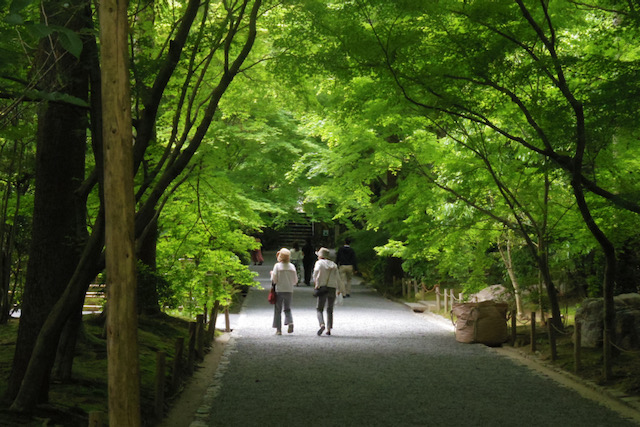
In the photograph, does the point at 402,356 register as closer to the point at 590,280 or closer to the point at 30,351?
the point at 590,280

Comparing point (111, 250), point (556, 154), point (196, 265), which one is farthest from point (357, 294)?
point (111, 250)

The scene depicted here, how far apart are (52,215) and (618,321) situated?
962cm

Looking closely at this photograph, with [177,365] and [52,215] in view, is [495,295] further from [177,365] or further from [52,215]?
[52,215]

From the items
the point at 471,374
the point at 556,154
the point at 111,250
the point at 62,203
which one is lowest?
Result: the point at 471,374

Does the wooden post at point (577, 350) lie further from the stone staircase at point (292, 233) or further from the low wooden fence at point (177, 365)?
the stone staircase at point (292, 233)

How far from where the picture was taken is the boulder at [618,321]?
1350cm

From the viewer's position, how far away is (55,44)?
8.73m

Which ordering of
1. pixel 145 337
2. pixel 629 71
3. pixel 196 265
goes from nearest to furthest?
1. pixel 629 71
2. pixel 145 337
3. pixel 196 265

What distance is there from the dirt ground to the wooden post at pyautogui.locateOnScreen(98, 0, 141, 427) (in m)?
3.54

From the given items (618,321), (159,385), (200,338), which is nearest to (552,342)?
(618,321)

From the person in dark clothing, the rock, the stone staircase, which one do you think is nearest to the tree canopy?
the rock

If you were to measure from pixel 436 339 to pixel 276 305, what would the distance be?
363 centimetres

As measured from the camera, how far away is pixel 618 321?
13625 mm

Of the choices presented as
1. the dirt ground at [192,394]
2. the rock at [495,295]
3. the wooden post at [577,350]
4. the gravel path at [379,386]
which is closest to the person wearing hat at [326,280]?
the gravel path at [379,386]
